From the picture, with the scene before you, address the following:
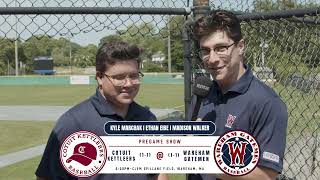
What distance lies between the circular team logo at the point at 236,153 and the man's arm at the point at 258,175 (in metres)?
0.03

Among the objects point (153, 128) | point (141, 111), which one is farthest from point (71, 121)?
point (153, 128)

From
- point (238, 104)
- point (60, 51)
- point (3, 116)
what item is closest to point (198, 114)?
point (238, 104)

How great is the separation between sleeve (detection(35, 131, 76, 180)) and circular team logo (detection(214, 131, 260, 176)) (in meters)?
0.79

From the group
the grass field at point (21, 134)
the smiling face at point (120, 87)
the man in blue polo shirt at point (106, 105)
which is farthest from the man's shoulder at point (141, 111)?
the grass field at point (21, 134)

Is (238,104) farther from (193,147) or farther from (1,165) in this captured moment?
(1,165)

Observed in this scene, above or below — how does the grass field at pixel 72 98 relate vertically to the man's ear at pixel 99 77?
below

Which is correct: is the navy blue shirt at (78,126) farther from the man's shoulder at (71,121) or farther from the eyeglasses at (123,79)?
the eyeglasses at (123,79)

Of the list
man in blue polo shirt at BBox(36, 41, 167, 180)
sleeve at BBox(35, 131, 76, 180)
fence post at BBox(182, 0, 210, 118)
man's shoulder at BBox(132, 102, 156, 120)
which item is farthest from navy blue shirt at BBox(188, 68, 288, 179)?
fence post at BBox(182, 0, 210, 118)

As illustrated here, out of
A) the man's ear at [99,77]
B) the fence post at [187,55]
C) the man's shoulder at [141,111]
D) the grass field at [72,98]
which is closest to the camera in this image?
the man's ear at [99,77]

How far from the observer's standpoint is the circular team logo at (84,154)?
2082mm

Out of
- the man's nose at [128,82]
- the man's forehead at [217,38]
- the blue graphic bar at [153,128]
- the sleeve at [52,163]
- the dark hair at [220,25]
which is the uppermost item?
the dark hair at [220,25]

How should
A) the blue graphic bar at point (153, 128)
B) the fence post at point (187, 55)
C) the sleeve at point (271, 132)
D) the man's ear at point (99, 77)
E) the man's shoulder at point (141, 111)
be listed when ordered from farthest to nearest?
the fence post at point (187, 55) < the man's shoulder at point (141, 111) < the man's ear at point (99, 77) < the sleeve at point (271, 132) < the blue graphic bar at point (153, 128)

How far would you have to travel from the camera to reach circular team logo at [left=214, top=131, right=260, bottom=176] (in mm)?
2094

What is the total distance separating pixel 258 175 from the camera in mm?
2266
